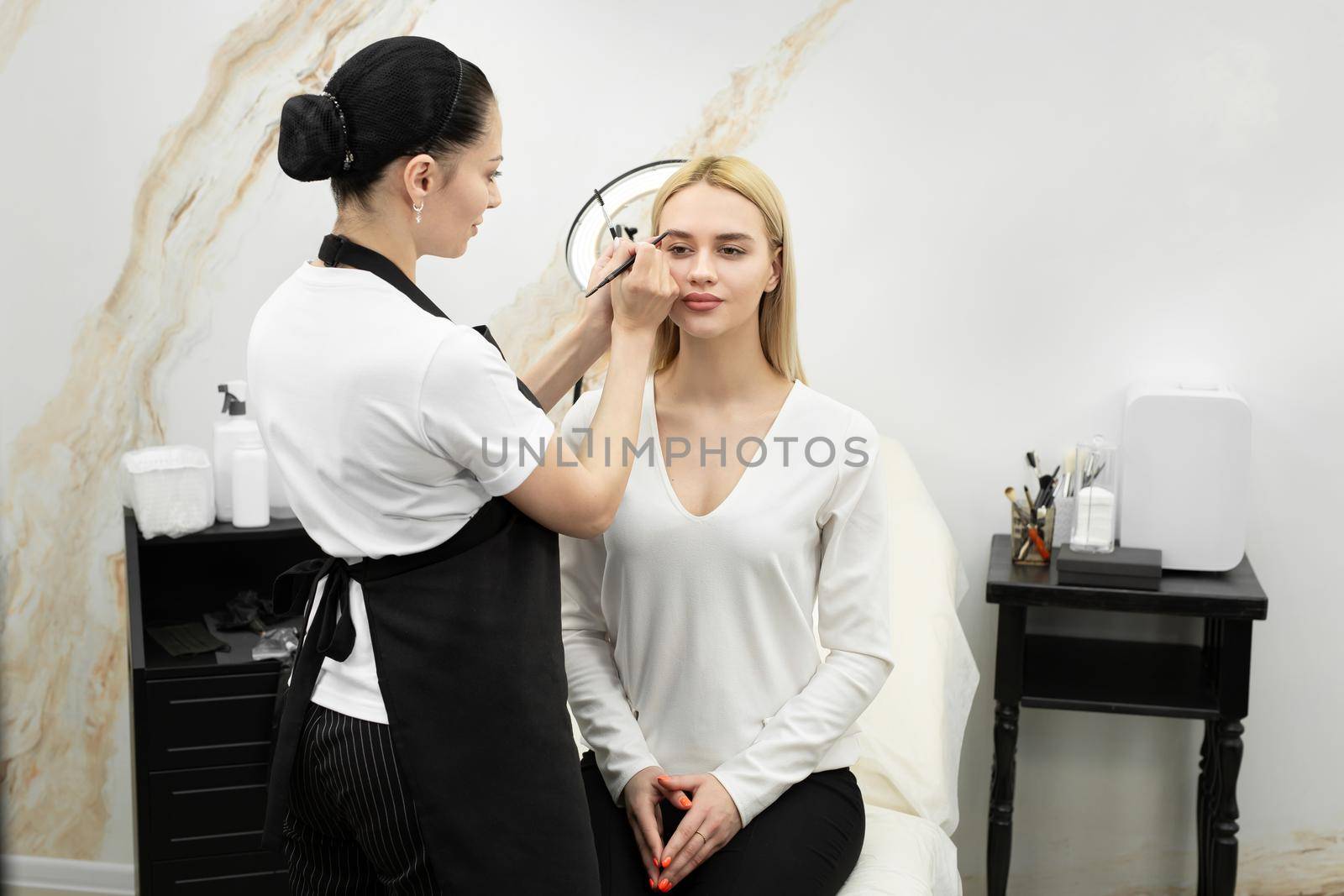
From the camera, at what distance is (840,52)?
2379 millimetres

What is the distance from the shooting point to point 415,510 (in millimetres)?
1131

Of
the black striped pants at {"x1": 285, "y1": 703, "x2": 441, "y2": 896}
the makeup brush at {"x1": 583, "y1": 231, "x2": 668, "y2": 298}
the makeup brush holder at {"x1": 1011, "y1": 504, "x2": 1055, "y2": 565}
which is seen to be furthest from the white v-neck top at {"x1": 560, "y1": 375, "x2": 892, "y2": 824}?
the makeup brush holder at {"x1": 1011, "y1": 504, "x2": 1055, "y2": 565}

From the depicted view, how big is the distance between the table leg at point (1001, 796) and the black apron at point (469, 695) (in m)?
1.23

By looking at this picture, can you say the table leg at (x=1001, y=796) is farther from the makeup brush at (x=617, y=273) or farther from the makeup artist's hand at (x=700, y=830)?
the makeup brush at (x=617, y=273)

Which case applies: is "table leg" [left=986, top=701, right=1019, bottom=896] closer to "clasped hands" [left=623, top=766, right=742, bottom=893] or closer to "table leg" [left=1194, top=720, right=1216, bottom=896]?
"table leg" [left=1194, top=720, right=1216, bottom=896]

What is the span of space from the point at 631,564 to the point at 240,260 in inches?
55.8

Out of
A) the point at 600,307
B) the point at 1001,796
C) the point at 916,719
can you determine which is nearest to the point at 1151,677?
the point at 1001,796

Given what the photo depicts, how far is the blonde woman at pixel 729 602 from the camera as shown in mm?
1454

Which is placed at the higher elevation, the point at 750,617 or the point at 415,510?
the point at 415,510

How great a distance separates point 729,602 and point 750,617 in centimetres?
3

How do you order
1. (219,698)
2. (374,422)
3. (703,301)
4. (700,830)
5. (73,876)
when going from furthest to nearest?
(73,876)
(219,698)
(703,301)
(700,830)
(374,422)

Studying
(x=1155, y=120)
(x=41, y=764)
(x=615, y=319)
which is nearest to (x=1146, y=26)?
(x=1155, y=120)

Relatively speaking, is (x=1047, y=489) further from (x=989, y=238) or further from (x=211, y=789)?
(x=211, y=789)

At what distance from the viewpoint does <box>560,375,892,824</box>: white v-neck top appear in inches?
58.4
